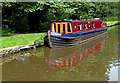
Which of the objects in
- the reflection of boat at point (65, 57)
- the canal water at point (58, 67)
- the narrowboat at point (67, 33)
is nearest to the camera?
the canal water at point (58, 67)

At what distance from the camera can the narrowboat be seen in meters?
13.7

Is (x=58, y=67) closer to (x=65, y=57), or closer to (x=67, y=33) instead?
(x=65, y=57)

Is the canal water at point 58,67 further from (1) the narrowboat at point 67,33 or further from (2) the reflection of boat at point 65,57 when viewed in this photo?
(1) the narrowboat at point 67,33

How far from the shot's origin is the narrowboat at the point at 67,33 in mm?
13672

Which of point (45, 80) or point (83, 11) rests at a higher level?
point (83, 11)

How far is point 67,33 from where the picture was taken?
14.9 metres

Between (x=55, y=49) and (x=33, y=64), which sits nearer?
(x=33, y=64)

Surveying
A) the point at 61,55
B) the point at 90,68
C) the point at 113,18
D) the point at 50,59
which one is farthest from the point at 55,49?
the point at 113,18

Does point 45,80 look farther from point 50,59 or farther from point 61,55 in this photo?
point 61,55

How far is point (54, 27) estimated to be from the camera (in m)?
15.3

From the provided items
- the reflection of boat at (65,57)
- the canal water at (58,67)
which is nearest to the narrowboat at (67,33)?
the reflection of boat at (65,57)

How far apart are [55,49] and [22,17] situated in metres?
10.9

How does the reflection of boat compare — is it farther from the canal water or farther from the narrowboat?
the narrowboat

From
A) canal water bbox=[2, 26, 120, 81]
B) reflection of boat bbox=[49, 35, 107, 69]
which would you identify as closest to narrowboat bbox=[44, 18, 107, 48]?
reflection of boat bbox=[49, 35, 107, 69]
